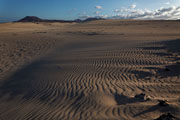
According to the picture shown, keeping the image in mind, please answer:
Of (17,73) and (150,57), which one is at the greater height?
(150,57)

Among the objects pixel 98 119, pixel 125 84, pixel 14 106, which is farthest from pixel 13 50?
pixel 98 119

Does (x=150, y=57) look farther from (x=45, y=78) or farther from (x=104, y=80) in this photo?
(x=45, y=78)

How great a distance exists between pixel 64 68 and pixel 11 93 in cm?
282

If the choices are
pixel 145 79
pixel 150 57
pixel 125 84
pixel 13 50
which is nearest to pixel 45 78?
pixel 125 84

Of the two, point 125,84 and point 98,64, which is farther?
point 98,64

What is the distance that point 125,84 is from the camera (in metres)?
5.61

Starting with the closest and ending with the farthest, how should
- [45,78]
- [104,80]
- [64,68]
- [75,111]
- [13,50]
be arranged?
1. [75,111]
2. [104,80]
3. [45,78]
4. [64,68]
5. [13,50]

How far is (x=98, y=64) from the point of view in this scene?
806 cm

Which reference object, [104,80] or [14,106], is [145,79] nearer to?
[104,80]

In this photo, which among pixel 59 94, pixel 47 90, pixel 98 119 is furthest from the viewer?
pixel 47 90

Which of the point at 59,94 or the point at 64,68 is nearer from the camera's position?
the point at 59,94

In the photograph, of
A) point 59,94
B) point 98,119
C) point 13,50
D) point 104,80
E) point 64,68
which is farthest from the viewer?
point 13,50

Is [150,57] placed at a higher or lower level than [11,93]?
higher

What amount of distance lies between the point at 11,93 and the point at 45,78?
4.85 ft
